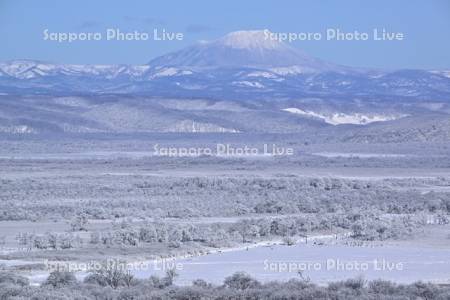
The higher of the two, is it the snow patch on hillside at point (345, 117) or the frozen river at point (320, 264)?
the snow patch on hillside at point (345, 117)

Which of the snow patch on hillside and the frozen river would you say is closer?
the frozen river

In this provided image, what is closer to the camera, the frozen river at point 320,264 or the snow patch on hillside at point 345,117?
the frozen river at point 320,264

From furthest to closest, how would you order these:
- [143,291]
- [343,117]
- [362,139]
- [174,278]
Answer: [343,117] → [362,139] → [174,278] → [143,291]

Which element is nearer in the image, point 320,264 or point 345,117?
point 320,264

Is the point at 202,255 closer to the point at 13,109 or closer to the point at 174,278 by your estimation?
the point at 174,278

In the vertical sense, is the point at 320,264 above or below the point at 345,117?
below

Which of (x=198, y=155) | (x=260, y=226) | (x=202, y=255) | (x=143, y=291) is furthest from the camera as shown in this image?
(x=198, y=155)

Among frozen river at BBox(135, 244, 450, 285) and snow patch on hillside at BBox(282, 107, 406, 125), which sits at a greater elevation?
snow patch on hillside at BBox(282, 107, 406, 125)

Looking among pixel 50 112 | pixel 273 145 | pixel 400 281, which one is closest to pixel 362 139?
pixel 273 145

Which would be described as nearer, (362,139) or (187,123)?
(362,139)

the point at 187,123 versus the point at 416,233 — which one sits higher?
the point at 187,123
